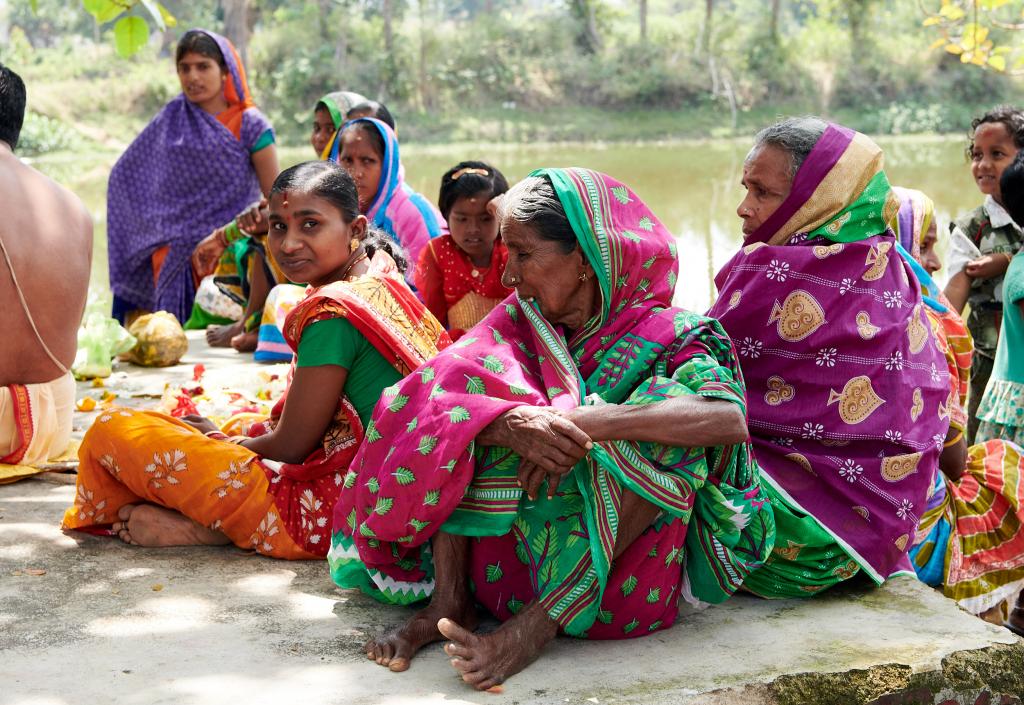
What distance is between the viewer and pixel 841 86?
29844 mm

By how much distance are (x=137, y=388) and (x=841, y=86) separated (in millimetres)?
27926

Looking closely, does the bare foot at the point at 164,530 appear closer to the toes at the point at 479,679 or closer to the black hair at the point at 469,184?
the toes at the point at 479,679

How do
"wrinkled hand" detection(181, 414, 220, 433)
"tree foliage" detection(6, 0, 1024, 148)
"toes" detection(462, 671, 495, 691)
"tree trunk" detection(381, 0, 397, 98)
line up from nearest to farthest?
"toes" detection(462, 671, 495, 691), "wrinkled hand" detection(181, 414, 220, 433), "tree foliage" detection(6, 0, 1024, 148), "tree trunk" detection(381, 0, 397, 98)

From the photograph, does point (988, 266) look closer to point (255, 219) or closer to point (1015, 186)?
point (1015, 186)

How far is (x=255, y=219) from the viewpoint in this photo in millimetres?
5930

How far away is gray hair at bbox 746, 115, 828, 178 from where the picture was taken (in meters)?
2.81

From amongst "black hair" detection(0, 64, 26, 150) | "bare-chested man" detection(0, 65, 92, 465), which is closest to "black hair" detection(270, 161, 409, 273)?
"bare-chested man" detection(0, 65, 92, 465)

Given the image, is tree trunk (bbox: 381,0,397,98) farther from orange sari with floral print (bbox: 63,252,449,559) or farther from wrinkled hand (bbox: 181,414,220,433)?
orange sari with floral print (bbox: 63,252,449,559)

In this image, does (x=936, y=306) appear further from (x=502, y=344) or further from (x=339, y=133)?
(x=339, y=133)

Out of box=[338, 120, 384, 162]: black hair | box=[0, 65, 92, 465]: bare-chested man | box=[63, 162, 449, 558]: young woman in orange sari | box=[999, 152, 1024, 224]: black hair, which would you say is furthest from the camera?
box=[338, 120, 384, 162]: black hair

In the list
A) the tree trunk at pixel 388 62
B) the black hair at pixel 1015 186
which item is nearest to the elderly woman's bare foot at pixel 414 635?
the black hair at pixel 1015 186

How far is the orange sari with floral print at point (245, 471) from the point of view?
306cm

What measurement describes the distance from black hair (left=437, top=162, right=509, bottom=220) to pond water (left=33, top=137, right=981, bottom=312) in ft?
9.12

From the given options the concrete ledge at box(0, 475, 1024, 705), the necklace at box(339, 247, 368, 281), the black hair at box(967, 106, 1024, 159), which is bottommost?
the concrete ledge at box(0, 475, 1024, 705)
